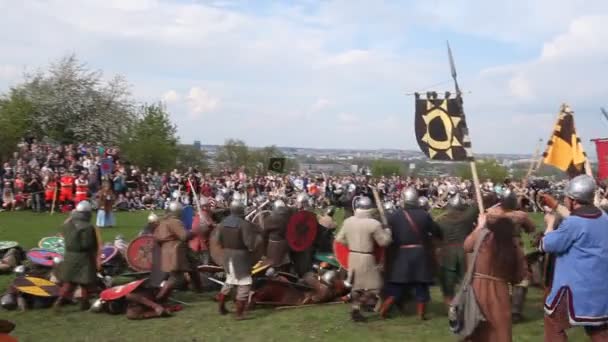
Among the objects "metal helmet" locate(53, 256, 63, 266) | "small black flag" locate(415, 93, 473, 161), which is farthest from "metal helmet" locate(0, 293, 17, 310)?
"small black flag" locate(415, 93, 473, 161)

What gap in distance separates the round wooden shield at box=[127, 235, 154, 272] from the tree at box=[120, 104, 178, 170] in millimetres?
28674

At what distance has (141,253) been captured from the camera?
9727 millimetres

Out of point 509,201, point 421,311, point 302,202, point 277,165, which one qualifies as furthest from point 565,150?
point 277,165

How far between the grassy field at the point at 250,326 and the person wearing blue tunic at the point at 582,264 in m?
2.36

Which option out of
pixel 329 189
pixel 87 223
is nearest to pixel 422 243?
pixel 87 223

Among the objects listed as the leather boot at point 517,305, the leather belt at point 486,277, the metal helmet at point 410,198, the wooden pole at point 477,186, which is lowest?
the leather boot at point 517,305

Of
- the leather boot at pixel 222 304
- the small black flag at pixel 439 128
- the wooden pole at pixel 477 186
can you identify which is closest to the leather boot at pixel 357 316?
the leather boot at pixel 222 304

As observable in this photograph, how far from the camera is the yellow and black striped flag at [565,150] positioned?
7289mm

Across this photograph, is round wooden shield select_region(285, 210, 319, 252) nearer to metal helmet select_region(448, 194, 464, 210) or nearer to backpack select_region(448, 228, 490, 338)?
metal helmet select_region(448, 194, 464, 210)

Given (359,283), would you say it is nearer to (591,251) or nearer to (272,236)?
(272,236)

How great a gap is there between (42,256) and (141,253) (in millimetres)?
1672

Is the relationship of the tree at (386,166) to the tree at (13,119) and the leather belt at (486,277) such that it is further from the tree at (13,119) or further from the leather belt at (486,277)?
the leather belt at (486,277)

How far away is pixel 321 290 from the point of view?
945cm

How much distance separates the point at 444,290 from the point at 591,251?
3646mm
